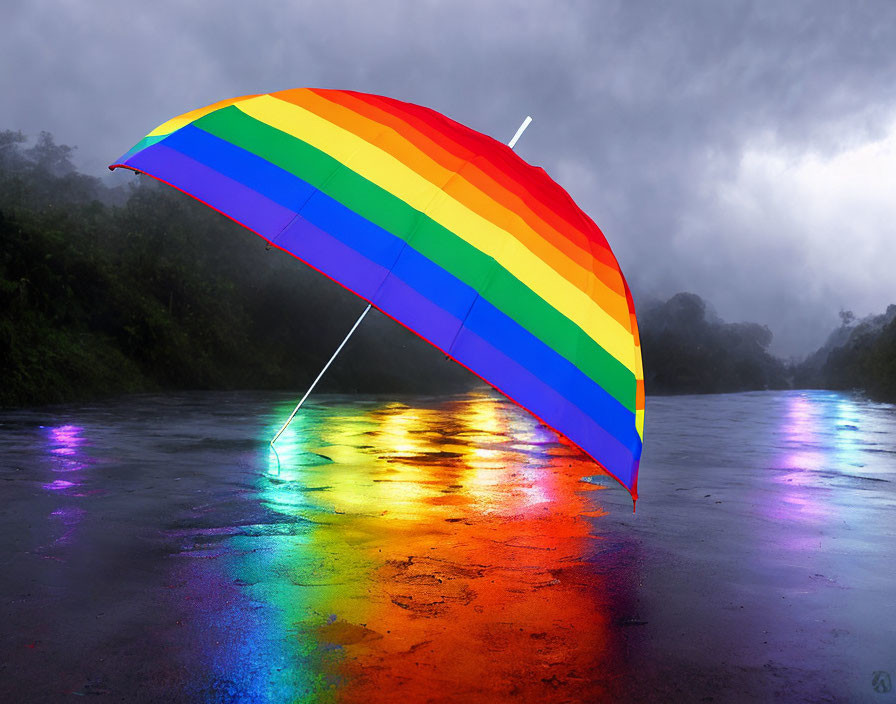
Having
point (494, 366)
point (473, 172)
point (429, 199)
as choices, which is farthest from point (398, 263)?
point (473, 172)

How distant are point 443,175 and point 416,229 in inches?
15.0

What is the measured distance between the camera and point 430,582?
475 centimetres

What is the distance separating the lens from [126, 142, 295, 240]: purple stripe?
3.09 m

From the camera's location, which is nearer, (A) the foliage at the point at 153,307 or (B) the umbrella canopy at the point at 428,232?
(B) the umbrella canopy at the point at 428,232

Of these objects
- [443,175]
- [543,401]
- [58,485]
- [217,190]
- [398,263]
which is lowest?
[58,485]

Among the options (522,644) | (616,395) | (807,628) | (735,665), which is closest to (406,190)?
(616,395)

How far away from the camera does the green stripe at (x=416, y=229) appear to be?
3170mm

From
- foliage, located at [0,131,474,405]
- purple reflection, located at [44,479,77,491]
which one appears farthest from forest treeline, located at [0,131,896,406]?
purple reflection, located at [44,479,77,491]

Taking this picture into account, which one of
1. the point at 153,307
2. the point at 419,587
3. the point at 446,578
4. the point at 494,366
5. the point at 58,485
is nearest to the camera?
the point at 494,366

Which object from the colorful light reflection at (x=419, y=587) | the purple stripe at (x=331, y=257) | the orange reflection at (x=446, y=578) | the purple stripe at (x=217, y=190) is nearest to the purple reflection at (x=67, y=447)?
the colorful light reflection at (x=419, y=587)

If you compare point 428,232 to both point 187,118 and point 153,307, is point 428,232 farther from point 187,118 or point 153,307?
point 153,307

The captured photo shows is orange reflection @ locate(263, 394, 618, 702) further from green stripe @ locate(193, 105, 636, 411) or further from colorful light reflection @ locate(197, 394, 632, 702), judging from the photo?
green stripe @ locate(193, 105, 636, 411)

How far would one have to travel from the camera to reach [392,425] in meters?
16.4

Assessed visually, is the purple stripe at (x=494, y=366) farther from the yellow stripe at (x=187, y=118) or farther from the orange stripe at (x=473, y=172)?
the yellow stripe at (x=187, y=118)
